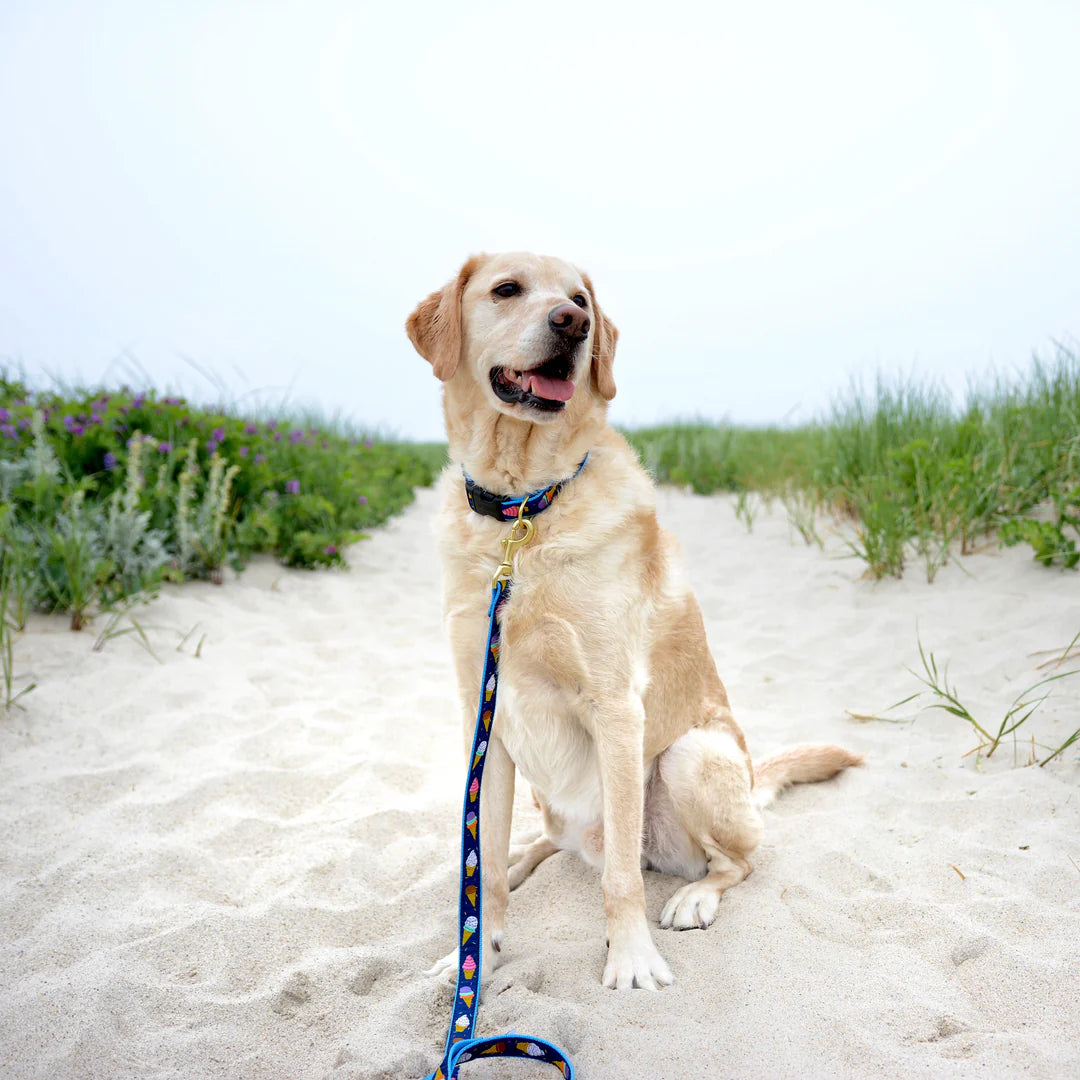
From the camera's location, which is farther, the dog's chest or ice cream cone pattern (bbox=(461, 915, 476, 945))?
the dog's chest

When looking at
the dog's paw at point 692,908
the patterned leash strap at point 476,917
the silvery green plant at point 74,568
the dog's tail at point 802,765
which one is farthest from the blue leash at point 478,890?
the silvery green plant at point 74,568

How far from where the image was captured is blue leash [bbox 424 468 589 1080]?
171cm

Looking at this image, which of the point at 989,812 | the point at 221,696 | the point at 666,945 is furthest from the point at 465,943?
the point at 221,696

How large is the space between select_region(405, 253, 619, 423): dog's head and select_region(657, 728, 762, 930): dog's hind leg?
1.11 metres

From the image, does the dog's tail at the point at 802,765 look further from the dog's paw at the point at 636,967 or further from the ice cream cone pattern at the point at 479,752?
the ice cream cone pattern at the point at 479,752

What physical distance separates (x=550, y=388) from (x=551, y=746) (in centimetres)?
Answer: 101

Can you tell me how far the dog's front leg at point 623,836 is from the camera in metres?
2.12

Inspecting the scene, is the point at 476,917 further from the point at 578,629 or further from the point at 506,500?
the point at 506,500

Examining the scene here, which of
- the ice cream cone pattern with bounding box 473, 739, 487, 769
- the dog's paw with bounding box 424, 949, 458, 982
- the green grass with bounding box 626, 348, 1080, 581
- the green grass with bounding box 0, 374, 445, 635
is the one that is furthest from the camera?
the green grass with bounding box 626, 348, 1080, 581

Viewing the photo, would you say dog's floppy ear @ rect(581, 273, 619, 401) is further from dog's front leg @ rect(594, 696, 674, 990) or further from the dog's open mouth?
→ dog's front leg @ rect(594, 696, 674, 990)

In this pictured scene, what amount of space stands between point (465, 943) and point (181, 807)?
1.69 m

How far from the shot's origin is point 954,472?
5.39m

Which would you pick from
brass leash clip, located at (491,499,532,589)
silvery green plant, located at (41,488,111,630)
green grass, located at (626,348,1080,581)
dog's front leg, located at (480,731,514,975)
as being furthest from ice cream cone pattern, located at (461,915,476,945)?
green grass, located at (626,348,1080,581)

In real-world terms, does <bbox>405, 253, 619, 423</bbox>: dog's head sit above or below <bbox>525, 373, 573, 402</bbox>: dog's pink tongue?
above
